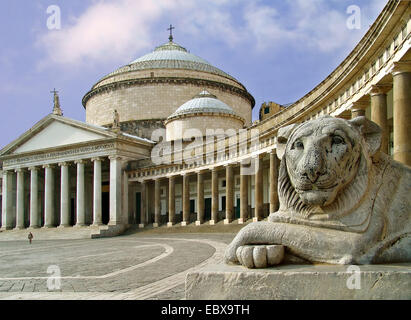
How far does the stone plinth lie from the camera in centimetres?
404

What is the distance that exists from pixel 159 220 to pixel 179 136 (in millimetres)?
9718

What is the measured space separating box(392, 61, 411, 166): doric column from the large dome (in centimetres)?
4619

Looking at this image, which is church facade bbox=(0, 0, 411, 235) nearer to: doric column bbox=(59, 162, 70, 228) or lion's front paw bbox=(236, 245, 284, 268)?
doric column bbox=(59, 162, 70, 228)

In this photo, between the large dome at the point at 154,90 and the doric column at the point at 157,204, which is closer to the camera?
the doric column at the point at 157,204

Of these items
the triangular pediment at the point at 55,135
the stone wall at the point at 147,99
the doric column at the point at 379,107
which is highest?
the stone wall at the point at 147,99

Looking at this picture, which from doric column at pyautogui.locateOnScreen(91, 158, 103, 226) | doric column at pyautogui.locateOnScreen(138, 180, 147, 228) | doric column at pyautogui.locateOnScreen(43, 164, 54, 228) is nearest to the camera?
doric column at pyautogui.locateOnScreen(91, 158, 103, 226)

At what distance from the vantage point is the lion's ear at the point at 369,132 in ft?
16.9

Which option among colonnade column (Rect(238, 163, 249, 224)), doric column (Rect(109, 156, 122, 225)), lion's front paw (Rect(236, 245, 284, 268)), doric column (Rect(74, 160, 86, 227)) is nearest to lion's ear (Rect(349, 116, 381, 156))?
lion's front paw (Rect(236, 245, 284, 268))

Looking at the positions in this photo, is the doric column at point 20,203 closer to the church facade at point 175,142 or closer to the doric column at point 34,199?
the church facade at point 175,142

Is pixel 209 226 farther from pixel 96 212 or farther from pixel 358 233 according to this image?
pixel 358 233

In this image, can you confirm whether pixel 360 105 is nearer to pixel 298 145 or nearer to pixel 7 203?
pixel 298 145

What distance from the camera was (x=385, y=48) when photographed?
60.5ft

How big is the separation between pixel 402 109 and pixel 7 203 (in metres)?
52.2

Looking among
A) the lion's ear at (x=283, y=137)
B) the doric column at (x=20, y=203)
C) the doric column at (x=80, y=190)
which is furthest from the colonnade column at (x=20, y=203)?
the lion's ear at (x=283, y=137)
